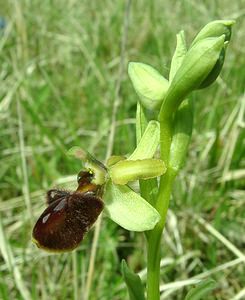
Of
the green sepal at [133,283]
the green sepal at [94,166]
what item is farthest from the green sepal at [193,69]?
the green sepal at [133,283]

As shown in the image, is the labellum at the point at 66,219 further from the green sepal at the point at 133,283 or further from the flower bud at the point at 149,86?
the flower bud at the point at 149,86

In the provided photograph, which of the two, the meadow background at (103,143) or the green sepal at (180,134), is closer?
the green sepal at (180,134)

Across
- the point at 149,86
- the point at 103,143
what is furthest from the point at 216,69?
the point at 103,143

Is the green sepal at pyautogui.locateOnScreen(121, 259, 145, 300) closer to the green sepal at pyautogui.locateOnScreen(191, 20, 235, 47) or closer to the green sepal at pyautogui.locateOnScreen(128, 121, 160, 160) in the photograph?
the green sepal at pyautogui.locateOnScreen(128, 121, 160, 160)

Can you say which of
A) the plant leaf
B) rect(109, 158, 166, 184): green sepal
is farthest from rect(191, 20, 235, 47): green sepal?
the plant leaf

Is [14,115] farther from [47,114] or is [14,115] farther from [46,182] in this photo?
[46,182]

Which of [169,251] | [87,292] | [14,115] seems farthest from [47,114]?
[87,292]

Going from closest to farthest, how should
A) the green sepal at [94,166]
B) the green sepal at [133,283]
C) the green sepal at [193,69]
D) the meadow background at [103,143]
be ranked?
the green sepal at [193,69]
the green sepal at [133,283]
the green sepal at [94,166]
the meadow background at [103,143]
